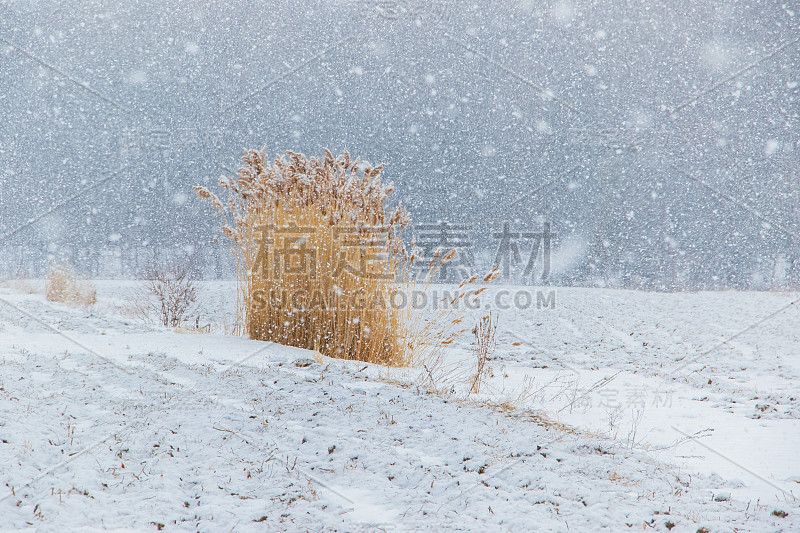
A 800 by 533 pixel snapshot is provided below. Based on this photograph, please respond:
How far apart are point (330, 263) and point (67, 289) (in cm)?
562

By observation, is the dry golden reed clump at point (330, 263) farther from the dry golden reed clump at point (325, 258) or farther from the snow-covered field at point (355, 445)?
the snow-covered field at point (355, 445)

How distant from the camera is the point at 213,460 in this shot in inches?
65.6

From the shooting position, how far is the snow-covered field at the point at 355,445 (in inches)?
Result: 55.0

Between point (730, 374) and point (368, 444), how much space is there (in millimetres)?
3437

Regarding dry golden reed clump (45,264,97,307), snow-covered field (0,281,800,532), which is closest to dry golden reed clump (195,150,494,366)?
snow-covered field (0,281,800,532)

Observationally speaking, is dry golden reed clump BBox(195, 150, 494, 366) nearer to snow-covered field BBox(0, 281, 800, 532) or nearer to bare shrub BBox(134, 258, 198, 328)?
snow-covered field BBox(0, 281, 800, 532)

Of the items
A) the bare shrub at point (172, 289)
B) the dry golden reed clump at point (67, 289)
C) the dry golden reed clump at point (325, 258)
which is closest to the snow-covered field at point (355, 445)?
the dry golden reed clump at point (325, 258)

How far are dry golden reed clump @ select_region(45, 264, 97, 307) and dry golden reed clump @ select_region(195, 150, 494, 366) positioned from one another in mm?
4474

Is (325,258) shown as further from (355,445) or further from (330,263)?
(355,445)

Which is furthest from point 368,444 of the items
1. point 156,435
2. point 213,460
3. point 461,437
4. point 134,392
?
point 134,392

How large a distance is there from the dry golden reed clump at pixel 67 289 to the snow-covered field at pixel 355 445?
3.48m

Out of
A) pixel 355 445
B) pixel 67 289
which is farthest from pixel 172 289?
pixel 355 445

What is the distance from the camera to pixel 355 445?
1.86 metres

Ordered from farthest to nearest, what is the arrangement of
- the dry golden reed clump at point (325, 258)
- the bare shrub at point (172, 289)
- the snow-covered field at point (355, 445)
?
the bare shrub at point (172, 289), the dry golden reed clump at point (325, 258), the snow-covered field at point (355, 445)
